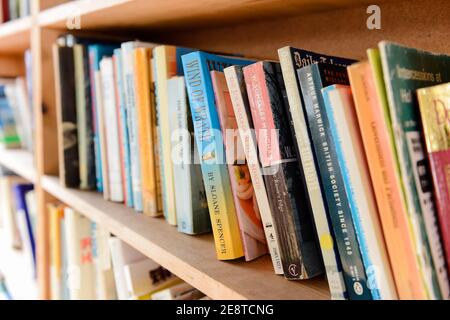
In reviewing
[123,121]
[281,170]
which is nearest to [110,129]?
[123,121]

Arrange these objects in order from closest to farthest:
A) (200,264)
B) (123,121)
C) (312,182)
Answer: (312,182) < (200,264) < (123,121)

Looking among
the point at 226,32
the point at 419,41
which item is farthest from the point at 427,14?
the point at 226,32

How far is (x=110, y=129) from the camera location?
0.90m

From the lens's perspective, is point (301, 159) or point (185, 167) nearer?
point (301, 159)

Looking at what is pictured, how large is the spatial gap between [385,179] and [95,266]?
822 mm

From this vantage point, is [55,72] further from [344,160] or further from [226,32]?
[344,160]

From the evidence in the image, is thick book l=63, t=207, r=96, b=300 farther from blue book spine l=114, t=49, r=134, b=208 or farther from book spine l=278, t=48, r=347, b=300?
book spine l=278, t=48, r=347, b=300

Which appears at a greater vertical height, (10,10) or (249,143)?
(10,10)

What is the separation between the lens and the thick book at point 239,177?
59 centimetres

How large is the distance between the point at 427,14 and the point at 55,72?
83 cm

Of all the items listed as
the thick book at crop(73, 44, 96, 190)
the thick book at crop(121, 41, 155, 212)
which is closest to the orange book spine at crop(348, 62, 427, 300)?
the thick book at crop(121, 41, 155, 212)

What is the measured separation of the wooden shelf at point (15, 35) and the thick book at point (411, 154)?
100 cm

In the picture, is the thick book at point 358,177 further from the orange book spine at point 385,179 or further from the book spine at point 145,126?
the book spine at point 145,126

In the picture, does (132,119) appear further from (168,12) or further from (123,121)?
(168,12)
